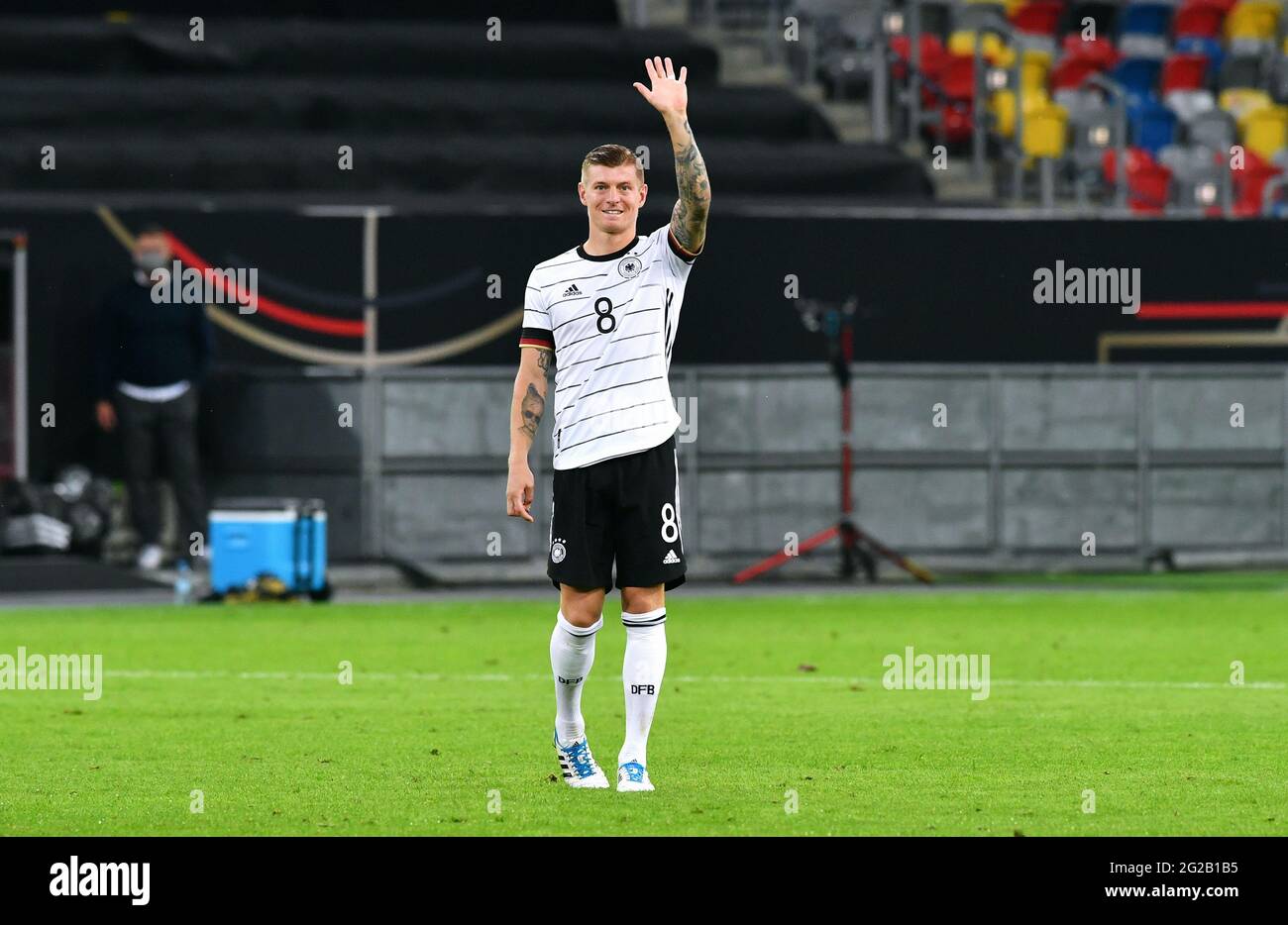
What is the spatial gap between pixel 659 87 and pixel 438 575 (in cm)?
1331

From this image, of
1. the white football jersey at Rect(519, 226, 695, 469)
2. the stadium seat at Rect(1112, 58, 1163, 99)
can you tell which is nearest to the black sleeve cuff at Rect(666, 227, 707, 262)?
the white football jersey at Rect(519, 226, 695, 469)

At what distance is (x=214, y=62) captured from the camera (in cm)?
2588

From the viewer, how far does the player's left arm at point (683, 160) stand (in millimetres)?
8133

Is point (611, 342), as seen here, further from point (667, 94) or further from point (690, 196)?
point (667, 94)

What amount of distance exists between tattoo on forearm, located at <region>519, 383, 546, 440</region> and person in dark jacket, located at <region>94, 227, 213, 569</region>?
40.9 feet

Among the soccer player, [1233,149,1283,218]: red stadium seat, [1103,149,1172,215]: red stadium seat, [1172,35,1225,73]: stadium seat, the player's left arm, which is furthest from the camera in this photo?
[1172,35,1225,73]: stadium seat

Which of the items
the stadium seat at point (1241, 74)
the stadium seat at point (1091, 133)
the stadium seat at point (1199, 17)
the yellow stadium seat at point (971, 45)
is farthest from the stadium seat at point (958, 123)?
the stadium seat at point (1199, 17)

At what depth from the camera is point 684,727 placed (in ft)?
35.4

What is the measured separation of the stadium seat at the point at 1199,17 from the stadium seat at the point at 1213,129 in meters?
3.79

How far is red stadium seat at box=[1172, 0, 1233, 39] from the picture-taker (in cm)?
3269

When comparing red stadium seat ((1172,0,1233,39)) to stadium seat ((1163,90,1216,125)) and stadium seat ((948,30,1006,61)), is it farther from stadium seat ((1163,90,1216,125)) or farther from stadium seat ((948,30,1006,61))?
stadium seat ((948,30,1006,61))
